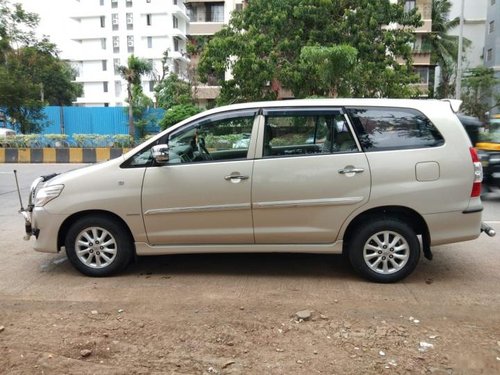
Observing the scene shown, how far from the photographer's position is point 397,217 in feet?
16.0

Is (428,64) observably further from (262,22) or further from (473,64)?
(262,22)

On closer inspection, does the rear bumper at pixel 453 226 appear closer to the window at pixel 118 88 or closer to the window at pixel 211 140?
the window at pixel 211 140

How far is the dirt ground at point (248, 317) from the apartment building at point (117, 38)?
2173 inches

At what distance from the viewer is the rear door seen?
15.6ft

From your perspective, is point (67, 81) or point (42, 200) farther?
point (67, 81)

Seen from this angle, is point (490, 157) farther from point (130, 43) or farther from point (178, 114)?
point (130, 43)

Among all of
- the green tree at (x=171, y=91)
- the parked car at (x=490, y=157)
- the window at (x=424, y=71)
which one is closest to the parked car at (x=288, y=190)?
the parked car at (x=490, y=157)

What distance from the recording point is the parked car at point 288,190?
4750 millimetres

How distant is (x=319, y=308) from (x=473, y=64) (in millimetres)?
54709

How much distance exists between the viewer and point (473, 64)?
5209 centimetres

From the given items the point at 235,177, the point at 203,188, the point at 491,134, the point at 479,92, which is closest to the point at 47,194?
the point at 203,188

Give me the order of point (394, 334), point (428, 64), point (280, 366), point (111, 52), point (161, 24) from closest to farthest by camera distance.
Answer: point (280, 366) < point (394, 334) < point (428, 64) < point (161, 24) < point (111, 52)

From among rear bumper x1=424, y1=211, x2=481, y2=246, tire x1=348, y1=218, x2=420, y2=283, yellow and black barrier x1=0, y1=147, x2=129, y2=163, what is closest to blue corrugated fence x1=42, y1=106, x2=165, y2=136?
yellow and black barrier x1=0, y1=147, x2=129, y2=163

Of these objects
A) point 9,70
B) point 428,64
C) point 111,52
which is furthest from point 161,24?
point 9,70
